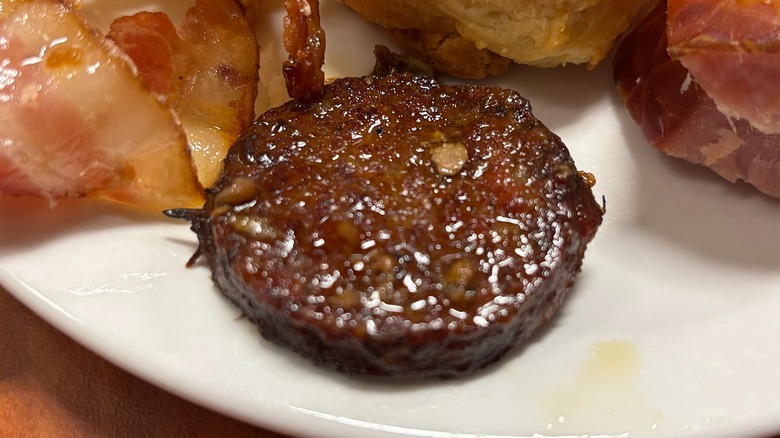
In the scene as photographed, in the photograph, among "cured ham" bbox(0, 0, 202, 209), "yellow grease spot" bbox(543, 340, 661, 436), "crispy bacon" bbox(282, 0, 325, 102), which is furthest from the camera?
"crispy bacon" bbox(282, 0, 325, 102)

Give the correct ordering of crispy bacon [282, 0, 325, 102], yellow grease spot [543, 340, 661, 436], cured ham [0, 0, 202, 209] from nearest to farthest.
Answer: yellow grease spot [543, 340, 661, 436]
cured ham [0, 0, 202, 209]
crispy bacon [282, 0, 325, 102]

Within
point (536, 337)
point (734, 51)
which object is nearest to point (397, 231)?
point (536, 337)

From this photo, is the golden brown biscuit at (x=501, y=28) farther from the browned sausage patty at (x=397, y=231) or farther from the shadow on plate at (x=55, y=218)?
the shadow on plate at (x=55, y=218)

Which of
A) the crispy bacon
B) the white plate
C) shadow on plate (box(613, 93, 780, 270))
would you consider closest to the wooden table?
the white plate

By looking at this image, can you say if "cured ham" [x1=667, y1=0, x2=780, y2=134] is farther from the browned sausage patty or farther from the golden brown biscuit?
the browned sausage patty

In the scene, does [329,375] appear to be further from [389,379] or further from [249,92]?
[249,92]

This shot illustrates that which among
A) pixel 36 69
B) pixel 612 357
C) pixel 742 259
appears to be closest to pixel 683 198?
pixel 742 259

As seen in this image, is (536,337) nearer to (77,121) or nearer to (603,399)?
(603,399)

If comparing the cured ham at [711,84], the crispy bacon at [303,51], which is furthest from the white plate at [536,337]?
the crispy bacon at [303,51]
